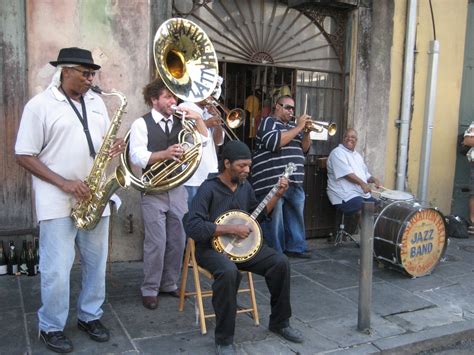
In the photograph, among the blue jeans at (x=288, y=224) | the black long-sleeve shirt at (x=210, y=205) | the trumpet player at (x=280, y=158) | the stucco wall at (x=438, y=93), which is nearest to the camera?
the black long-sleeve shirt at (x=210, y=205)

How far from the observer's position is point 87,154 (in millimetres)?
3387

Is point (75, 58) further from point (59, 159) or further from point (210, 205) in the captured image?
point (210, 205)

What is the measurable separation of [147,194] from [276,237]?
2.01 m

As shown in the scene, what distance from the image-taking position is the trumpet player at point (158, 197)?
160 inches

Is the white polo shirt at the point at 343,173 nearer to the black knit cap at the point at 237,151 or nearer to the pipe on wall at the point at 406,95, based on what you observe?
the pipe on wall at the point at 406,95

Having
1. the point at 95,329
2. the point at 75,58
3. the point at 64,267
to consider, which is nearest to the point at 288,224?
the point at 95,329

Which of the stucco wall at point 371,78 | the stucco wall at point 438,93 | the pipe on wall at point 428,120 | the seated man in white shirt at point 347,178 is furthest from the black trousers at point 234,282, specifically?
the pipe on wall at point 428,120

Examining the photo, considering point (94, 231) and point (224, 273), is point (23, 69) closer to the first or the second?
point (94, 231)

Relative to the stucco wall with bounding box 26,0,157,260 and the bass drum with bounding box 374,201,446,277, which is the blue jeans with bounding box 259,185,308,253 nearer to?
the bass drum with bounding box 374,201,446,277

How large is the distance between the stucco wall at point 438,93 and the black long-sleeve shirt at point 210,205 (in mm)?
3930

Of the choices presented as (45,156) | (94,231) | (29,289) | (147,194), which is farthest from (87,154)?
(29,289)

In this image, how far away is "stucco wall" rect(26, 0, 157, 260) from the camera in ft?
15.9

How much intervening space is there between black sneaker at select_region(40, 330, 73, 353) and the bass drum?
329 cm

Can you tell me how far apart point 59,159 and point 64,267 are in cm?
72
